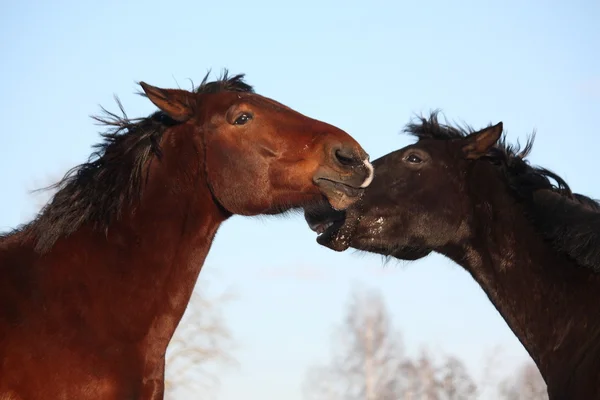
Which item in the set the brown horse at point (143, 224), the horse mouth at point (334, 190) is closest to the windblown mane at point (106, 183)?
the brown horse at point (143, 224)

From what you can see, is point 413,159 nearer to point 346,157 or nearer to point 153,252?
point 346,157

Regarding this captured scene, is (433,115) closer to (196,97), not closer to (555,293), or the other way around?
(555,293)

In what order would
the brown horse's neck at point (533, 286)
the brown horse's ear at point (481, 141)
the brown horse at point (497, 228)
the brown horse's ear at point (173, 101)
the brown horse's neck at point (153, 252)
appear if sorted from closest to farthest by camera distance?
1. the brown horse's neck at point (153, 252)
2. the brown horse's ear at point (173, 101)
3. the brown horse's neck at point (533, 286)
4. the brown horse at point (497, 228)
5. the brown horse's ear at point (481, 141)

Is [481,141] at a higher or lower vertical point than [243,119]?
higher

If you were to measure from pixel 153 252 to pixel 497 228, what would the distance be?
3.76 meters

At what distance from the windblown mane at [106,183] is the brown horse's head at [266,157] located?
0.26 m

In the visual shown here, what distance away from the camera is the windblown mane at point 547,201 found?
7.90 metres

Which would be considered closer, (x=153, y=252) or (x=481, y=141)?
(x=153, y=252)

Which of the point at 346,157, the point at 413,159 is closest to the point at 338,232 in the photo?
the point at 413,159

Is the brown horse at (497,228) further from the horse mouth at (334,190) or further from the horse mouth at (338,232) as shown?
the horse mouth at (334,190)

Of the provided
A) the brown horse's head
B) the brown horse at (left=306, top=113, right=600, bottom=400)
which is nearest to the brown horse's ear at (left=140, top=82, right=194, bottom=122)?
the brown horse's head

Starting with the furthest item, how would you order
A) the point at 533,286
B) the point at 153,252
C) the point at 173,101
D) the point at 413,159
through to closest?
the point at 413,159 < the point at 533,286 < the point at 173,101 < the point at 153,252

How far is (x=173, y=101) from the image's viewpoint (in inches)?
251

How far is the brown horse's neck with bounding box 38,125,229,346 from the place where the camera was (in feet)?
19.2
